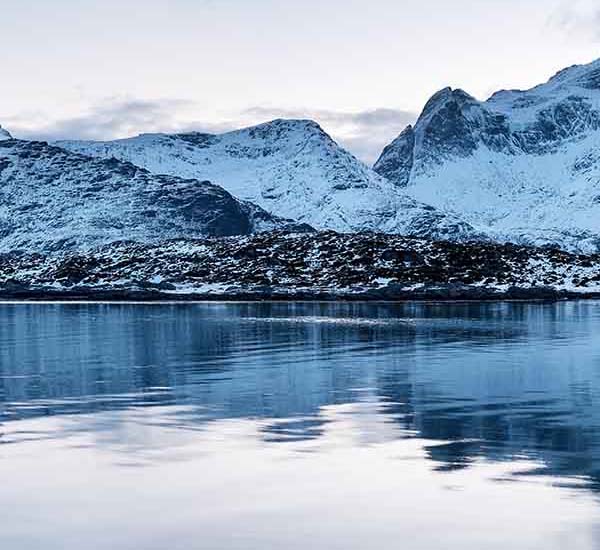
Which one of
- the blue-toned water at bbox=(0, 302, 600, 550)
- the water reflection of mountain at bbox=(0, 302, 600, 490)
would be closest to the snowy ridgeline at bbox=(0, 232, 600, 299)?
the water reflection of mountain at bbox=(0, 302, 600, 490)

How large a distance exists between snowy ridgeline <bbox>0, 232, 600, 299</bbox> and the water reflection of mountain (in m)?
59.9

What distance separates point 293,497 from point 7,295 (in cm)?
11954

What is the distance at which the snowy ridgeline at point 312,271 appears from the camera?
117 metres

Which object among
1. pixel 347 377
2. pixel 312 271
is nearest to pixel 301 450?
pixel 347 377

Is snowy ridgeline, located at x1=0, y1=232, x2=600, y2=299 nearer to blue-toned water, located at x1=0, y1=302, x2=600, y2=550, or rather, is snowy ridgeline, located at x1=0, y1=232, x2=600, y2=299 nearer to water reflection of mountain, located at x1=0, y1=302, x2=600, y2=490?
water reflection of mountain, located at x1=0, y1=302, x2=600, y2=490

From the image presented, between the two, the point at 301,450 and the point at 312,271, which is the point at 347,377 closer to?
the point at 301,450

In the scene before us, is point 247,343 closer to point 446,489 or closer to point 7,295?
point 446,489

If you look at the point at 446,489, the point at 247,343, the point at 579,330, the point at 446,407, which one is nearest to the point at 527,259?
the point at 579,330

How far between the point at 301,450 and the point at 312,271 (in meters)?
120

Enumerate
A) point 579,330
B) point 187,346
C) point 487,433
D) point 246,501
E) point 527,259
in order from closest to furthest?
point 246,501
point 487,433
point 187,346
point 579,330
point 527,259

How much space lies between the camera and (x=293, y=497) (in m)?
14.9

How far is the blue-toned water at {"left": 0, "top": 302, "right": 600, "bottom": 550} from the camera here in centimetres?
1311

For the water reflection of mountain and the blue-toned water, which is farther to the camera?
the water reflection of mountain

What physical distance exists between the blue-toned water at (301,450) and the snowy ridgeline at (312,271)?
77.4 meters
